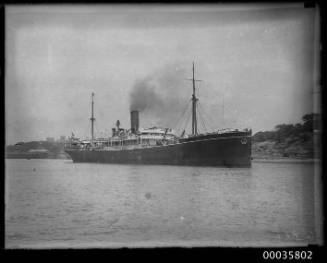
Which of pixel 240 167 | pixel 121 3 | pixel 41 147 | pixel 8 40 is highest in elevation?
pixel 121 3

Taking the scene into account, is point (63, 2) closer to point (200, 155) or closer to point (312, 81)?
point (312, 81)

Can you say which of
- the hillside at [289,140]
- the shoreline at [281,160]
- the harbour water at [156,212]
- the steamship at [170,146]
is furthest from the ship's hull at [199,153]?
the harbour water at [156,212]

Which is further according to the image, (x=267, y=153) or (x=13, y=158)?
(x=267, y=153)

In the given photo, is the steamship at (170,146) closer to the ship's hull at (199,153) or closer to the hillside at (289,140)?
the ship's hull at (199,153)

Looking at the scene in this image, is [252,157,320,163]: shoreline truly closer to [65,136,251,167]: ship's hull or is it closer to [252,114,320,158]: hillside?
[252,114,320,158]: hillside

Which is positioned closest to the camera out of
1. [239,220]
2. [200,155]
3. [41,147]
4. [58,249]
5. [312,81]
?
[58,249]

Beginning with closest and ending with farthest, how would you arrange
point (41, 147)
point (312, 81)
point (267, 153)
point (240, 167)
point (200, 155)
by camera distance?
point (312, 81)
point (41, 147)
point (267, 153)
point (240, 167)
point (200, 155)

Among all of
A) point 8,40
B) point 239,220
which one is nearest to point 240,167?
point 239,220

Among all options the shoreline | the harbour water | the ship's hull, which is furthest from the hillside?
the ship's hull
